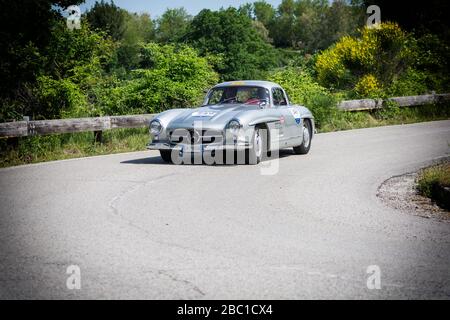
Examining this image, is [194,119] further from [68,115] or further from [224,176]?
[68,115]

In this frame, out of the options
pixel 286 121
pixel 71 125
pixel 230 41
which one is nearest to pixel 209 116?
pixel 286 121

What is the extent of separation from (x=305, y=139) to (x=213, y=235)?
780 centimetres

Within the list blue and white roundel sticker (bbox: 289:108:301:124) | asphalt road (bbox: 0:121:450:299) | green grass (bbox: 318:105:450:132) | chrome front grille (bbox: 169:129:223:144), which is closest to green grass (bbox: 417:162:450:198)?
asphalt road (bbox: 0:121:450:299)

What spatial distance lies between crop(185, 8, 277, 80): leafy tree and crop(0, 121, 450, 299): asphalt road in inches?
2404

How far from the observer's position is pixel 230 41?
7456 cm

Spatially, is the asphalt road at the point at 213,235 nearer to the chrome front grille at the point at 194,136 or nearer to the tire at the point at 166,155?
the chrome front grille at the point at 194,136

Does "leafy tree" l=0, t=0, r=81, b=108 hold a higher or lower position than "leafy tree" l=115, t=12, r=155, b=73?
lower

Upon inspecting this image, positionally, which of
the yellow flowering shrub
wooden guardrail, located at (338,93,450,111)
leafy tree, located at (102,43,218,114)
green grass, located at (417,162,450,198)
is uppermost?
the yellow flowering shrub

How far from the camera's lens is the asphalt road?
14.7ft

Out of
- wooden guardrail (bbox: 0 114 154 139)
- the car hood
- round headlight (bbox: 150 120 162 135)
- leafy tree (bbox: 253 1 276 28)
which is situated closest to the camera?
the car hood

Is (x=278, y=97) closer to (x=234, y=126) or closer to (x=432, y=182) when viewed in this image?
(x=234, y=126)

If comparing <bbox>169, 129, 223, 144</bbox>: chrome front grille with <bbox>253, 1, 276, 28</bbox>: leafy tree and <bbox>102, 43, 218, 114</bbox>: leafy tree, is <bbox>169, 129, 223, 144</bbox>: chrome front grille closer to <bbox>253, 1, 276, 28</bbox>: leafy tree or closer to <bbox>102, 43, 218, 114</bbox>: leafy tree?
<bbox>102, 43, 218, 114</bbox>: leafy tree

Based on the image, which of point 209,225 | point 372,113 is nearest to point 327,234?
point 209,225

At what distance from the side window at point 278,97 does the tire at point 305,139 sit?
2.52 feet
